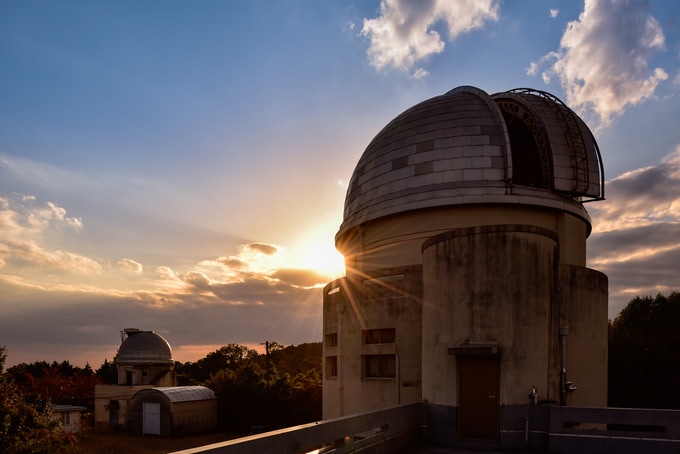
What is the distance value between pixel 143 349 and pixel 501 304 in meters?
43.4

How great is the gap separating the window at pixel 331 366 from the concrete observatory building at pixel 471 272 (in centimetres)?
Result: 4

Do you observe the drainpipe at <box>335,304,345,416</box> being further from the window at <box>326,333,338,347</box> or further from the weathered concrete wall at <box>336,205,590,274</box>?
the weathered concrete wall at <box>336,205,590,274</box>

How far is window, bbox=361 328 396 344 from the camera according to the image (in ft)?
57.7

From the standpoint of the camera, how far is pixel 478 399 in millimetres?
12172

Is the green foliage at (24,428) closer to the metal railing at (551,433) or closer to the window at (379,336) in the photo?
the window at (379,336)

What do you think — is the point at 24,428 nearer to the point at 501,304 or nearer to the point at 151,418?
Result: the point at 501,304

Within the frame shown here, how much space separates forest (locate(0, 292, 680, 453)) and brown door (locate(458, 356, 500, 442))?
15274 millimetres

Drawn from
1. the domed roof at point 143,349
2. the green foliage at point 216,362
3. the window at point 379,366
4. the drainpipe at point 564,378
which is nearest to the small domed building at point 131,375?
the domed roof at point 143,349

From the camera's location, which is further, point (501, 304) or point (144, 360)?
point (144, 360)

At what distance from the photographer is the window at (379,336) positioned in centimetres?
1759

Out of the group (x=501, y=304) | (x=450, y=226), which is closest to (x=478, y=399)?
(x=501, y=304)

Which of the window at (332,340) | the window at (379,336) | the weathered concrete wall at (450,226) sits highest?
the weathered concrete wall at (450,226)

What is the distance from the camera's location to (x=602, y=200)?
20.5 m

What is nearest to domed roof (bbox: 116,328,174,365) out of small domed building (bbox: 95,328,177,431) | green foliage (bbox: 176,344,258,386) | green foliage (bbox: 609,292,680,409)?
small domed building (bbox: 95,328,177,431)
